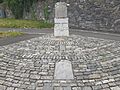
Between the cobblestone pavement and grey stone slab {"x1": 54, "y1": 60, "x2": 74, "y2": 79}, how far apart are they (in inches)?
4.6

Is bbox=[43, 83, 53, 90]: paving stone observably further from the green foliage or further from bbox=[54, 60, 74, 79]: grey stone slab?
the green foliage

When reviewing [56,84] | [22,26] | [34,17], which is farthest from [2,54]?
[34,17]

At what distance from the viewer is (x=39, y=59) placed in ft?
22.3

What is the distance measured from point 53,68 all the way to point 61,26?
193 inches

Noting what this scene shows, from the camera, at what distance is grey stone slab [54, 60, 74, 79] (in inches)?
222

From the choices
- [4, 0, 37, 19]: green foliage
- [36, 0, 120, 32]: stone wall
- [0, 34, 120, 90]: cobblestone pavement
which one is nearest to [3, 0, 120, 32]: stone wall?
[36, 0, 120, 32]: stone wall

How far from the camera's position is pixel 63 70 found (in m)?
5.90

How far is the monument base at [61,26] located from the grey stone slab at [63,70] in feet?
14.5

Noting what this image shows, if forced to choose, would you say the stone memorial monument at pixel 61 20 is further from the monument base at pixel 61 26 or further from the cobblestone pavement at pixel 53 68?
the cobblestone pavement at pixel 53 68

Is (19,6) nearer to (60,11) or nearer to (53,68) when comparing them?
(60,11)

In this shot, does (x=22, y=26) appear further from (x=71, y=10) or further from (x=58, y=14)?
(x=58, y=14)

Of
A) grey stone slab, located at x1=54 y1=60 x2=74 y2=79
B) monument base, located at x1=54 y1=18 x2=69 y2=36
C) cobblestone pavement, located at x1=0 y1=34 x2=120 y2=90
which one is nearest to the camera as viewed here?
cobblestone pavement, located at x1=0 y1=34 x2=120 y2=90

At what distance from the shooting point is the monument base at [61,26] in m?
10.7

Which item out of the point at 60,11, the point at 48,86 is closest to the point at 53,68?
the point at 48,86
